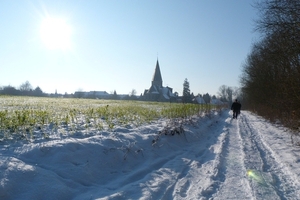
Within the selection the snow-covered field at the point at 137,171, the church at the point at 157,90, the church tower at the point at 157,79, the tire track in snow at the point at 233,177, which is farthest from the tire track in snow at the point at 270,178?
the church tower at the point at 157,79

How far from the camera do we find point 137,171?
559cm

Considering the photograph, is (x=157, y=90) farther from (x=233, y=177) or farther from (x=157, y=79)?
(x=233, y=177)

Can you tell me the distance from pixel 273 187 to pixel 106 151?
12.7 feet

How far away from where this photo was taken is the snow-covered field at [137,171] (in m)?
4.16

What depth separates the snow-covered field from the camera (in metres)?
4.16

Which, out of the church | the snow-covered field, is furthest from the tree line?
the snow-covered field

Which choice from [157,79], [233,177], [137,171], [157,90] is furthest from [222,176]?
[157,79]

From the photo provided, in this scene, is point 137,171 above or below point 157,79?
below

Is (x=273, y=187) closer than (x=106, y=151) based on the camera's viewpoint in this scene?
Yes

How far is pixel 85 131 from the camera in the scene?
830 centimetres

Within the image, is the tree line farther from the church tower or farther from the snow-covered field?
the snow-covered field

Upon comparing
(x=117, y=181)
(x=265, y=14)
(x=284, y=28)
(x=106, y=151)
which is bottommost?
(x=117, y=181)

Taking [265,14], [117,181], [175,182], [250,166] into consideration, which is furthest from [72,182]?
[265,14]

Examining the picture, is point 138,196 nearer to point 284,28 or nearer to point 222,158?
point 222,158
